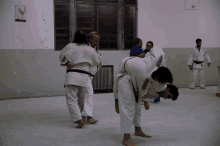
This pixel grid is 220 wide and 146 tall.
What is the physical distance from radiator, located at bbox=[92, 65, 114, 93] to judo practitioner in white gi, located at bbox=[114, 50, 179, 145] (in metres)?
4.19

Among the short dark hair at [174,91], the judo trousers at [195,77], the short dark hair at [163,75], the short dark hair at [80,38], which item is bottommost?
the judo trousers at [195,77]

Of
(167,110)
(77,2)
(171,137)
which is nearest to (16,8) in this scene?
(77,2)

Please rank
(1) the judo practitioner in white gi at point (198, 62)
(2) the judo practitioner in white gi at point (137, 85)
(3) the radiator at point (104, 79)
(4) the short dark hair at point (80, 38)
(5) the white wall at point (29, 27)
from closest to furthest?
(2) the judo practitioner in white gi at point (137, 85)
(4) the short dark hair at point (80, 38)
(5) the white wall at point (29, 27)
(3) the radiator at point (104, 79)
(1) the judo practitioner in white gi at point (198, 62)

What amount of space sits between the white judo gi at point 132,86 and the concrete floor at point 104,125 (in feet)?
1.39

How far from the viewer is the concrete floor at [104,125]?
3.15 m

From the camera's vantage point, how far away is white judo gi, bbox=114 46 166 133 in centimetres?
273

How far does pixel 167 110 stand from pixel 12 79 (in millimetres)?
4101

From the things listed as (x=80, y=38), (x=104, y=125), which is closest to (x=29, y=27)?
(x=80, y=38)

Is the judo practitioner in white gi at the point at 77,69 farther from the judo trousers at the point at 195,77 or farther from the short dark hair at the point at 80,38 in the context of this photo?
the judo trousers at the point at 195,77

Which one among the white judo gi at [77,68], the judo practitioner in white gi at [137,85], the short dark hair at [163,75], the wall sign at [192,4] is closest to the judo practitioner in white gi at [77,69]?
the white judo gi at [77,68]

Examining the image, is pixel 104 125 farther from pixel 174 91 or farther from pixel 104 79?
pixel 104 79

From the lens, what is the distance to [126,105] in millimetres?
2945

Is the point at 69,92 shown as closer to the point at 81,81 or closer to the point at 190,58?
the point at 81,81

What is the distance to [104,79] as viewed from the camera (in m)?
7.41
